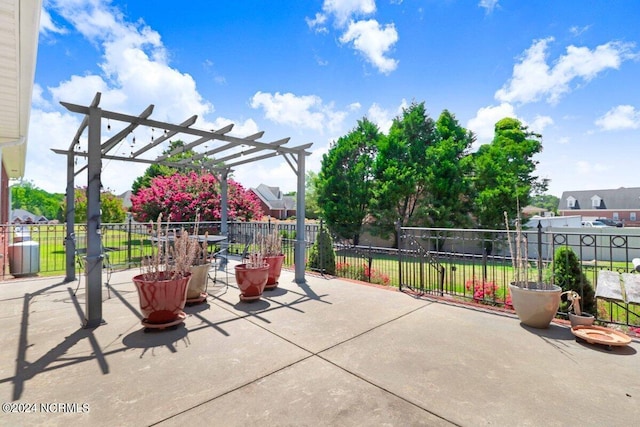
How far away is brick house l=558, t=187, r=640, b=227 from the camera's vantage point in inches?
1452

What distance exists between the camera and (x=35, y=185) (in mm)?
60125

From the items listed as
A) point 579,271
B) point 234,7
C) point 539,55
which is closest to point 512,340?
point 579,271

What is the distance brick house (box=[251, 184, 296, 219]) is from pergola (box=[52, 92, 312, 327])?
29.2 m

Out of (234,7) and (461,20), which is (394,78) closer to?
(461,20)

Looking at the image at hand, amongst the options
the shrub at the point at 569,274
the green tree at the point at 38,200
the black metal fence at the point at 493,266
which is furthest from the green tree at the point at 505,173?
the green tree at the point at 38,200

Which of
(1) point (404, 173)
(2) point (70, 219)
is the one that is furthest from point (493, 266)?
(1) point (404, 173)

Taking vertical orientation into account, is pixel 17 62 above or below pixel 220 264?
above

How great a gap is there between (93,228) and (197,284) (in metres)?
1.46

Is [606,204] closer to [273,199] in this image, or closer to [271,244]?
[273,199]

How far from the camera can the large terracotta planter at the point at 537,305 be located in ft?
10.4

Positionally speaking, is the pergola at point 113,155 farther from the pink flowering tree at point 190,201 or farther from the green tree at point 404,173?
the green tree at point 404,173

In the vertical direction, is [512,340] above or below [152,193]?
below

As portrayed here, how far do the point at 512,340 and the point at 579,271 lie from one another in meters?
1.93

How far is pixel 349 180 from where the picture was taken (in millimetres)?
17750
